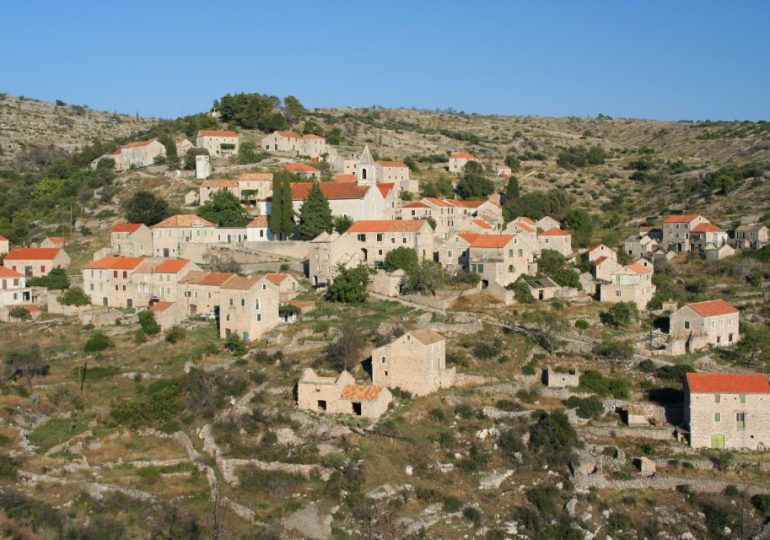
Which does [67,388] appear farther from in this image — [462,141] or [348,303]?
[462,141]

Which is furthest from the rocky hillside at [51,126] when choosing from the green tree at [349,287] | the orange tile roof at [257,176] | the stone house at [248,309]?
the stone house at [248,309]

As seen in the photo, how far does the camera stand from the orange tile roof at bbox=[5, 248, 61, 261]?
206ft

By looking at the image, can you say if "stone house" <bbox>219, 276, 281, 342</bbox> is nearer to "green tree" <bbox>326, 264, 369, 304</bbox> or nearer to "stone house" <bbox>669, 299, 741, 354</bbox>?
"green tree" <bbox>326, 264, 369, 304</bbox>

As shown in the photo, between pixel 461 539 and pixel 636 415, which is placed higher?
pixel 636 415

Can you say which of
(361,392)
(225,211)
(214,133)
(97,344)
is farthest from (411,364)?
(214,133)

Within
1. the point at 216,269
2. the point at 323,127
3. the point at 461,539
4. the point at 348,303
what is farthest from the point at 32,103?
the point at 461,539

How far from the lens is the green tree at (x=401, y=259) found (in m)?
56.9

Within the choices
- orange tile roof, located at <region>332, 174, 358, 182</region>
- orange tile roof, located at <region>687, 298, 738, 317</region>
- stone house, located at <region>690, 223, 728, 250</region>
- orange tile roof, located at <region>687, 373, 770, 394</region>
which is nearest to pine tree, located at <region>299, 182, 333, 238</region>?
orange tile roof, located at <region>332, 174, 358, 182</region>

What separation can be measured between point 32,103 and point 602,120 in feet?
362

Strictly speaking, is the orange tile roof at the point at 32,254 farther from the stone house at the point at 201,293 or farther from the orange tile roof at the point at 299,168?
the orange tile roof at the point at 299,168

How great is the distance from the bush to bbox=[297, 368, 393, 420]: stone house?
14562mm

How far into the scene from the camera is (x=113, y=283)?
57.0m

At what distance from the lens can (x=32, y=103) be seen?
158 meters

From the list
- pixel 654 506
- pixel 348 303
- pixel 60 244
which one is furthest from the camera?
pixel 60 244
